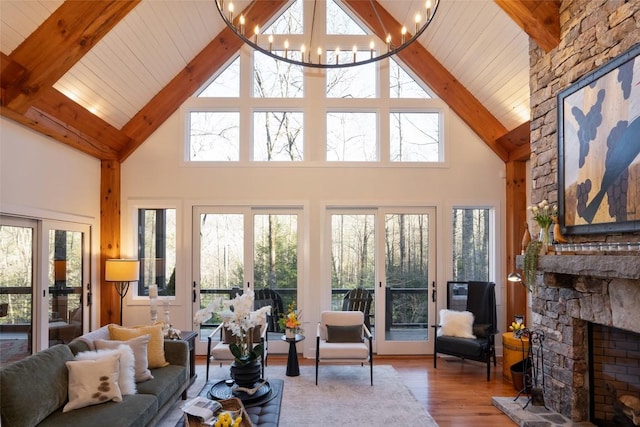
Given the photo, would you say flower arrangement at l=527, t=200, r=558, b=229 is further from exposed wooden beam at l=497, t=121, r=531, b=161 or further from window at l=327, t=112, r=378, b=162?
window at l=327, t=112, r=378, b=162

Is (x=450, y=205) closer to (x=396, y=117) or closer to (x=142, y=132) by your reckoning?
(x=396, y=117)

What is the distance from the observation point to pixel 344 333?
5.00 m

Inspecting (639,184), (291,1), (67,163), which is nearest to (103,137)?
(67,163)

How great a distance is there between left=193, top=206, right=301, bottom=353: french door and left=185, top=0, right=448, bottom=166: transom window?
2.62ft

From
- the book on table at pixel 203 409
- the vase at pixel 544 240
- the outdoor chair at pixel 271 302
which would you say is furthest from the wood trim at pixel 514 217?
the book on table at pixel 203 409

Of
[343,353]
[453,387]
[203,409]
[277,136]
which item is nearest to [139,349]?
[203,409]

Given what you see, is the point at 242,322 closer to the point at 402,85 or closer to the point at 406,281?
the point at 406,281

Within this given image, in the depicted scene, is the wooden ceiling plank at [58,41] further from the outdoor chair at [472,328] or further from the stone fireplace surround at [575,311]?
the outdoor chair at [472,328]

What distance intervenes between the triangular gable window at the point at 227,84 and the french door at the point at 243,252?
164cm

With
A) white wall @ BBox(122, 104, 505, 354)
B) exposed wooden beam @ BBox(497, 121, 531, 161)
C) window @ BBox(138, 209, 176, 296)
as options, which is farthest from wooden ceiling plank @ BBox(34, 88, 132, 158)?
exposed wooden beam @ BBox(497, 121, 531, 161)

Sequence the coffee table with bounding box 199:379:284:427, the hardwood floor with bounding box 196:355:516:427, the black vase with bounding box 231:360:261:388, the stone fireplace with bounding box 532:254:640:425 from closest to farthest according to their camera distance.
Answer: the coffee table with bounding box 199:379:284:427 → the stone fireplace with bounding box 532:254:640:425 → the black vase with bounding box 231:360:261:388 → the hardwood floor with bounding box 196:355:516:427

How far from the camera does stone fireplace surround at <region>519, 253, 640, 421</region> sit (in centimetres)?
290

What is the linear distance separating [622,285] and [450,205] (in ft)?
9.88

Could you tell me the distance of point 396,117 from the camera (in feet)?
19.8
